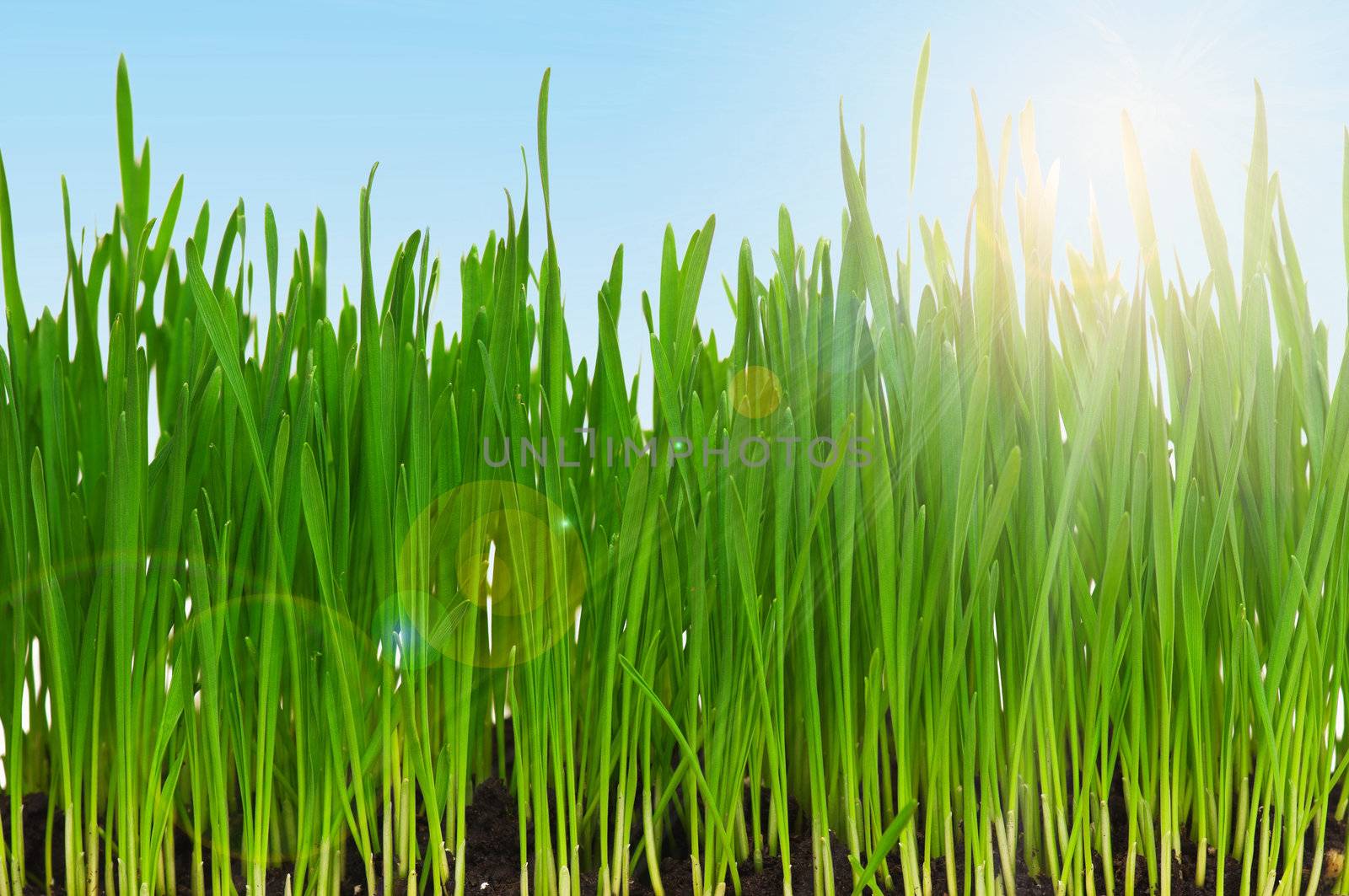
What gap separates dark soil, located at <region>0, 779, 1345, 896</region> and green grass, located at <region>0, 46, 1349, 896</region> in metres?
0.02

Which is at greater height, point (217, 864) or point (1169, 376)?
point (1169, 376)

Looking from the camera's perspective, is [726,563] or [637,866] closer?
[726,563]

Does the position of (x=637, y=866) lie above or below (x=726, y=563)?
below

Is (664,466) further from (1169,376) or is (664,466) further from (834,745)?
(1169,376)

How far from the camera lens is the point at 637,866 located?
114 centimetres

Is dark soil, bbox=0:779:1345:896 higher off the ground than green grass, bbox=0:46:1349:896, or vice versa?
green grass, bbox=0:46:1349:896

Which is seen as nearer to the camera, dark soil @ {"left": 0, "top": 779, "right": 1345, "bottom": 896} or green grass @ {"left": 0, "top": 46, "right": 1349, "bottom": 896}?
green grass @ {"left": 0, "top": 46, "right": 1349, "bottom": 896}

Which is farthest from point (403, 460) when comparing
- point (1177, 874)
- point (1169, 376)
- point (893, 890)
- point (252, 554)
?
point (1177, 874)

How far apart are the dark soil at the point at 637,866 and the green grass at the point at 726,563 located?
18mm

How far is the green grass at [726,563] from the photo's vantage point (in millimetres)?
989

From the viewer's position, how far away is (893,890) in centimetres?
109

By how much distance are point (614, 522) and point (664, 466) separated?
13 cm

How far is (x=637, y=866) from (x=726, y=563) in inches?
16.1

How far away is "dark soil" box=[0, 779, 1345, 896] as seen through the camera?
43.0 inches
